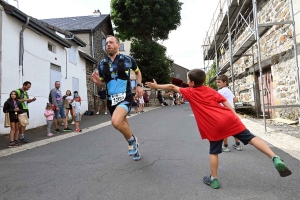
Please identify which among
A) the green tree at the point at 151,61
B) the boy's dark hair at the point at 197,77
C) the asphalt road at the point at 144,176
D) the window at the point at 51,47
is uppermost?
the green tree at the point at 151,61

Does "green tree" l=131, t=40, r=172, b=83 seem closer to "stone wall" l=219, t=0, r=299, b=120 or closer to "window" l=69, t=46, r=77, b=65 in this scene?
"window" l=69, t=46, r=77, b=65

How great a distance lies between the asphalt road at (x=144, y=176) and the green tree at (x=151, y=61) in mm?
20414

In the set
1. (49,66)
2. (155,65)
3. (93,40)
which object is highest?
(93,40)

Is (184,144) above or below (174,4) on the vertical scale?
below

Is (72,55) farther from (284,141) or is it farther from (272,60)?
(284,141)

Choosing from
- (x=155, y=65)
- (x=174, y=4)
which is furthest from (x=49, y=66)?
(x=174, y=4)

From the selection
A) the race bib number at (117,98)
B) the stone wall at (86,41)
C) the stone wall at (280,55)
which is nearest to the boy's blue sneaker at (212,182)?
the race bib number at (117,98)

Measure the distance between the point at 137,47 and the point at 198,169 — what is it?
2283 cm

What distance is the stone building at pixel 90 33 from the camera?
1797cm

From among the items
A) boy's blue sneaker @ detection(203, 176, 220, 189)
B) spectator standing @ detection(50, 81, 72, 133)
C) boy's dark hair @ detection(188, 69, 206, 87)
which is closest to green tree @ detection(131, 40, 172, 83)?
spectator standing @ detection(50, 81, 72, 133)

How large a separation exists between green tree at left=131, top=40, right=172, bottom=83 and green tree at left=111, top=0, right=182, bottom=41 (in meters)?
1.63

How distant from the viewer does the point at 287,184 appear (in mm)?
2658

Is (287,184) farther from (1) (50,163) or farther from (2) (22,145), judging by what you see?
(2) (22,145)

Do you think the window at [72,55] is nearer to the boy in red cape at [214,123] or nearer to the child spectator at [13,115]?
the child spectator at [13,115]
